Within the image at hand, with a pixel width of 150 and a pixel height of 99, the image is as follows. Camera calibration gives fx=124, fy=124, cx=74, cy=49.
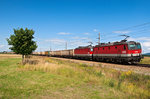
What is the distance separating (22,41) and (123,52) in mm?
16186

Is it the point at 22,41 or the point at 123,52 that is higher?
the point at 22,41

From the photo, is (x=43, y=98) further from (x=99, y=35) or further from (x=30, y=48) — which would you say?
(x=99, y=35)

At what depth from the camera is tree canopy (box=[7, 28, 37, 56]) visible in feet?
63.0

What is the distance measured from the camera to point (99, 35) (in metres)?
38.1

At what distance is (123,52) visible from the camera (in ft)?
65.2

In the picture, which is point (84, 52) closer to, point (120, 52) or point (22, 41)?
point (120, 52)

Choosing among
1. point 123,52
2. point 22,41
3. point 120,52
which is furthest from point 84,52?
point 22,41

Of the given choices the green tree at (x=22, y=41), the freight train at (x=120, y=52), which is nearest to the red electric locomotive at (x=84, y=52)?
the freight train at (x=120, y=52)

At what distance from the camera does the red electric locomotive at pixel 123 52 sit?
19.0 meters

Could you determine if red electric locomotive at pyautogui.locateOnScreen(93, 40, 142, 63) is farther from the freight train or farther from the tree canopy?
the tree canopy

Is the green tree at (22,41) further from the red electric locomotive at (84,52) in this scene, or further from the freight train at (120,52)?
the red electric locomotive at (84,52)

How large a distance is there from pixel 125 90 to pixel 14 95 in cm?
596

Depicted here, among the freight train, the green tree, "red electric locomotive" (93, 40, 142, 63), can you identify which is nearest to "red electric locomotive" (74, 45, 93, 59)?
the freight train

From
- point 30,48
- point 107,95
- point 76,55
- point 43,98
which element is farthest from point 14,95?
point 76,55
